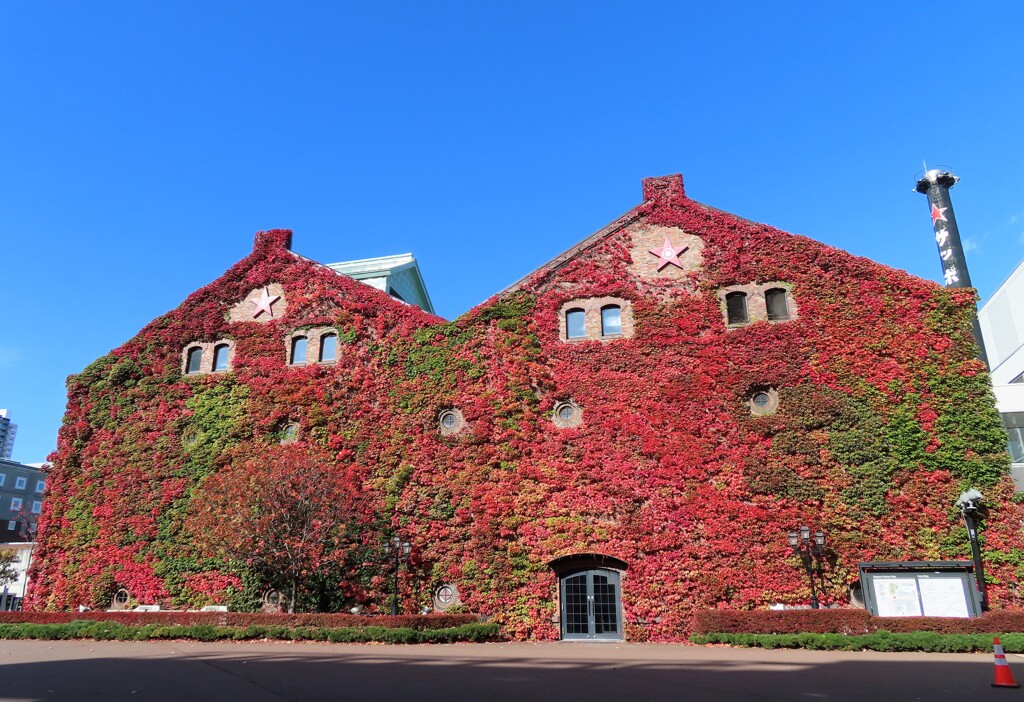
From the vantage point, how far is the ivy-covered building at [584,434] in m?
20.2

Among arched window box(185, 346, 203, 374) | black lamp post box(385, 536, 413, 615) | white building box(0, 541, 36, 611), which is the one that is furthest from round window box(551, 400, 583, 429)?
white building box(0, 541, 36, 611)

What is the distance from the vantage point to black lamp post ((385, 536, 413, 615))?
20.5m

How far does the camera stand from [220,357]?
27734 millimetres

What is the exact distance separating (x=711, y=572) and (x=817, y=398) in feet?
21.2

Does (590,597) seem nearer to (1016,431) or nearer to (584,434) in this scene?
(584,434)

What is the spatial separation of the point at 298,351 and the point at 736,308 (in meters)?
16.8

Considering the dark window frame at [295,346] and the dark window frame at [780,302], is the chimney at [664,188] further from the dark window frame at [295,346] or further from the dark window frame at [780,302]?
the dark window frame at [295,346]

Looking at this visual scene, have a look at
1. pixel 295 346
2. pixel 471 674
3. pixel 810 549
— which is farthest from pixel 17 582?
pixel 810 549

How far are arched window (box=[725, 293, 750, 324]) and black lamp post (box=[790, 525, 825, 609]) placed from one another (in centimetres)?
729

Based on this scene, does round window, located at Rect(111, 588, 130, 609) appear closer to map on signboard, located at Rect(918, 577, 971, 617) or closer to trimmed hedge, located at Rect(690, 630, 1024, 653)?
trimmed hedge, located at Rect(690, 630, 1024, 653)

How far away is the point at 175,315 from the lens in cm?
2877

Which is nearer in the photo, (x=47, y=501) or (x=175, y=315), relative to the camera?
(x=47, y=501)

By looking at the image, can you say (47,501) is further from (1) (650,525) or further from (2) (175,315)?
(1) (650,525)

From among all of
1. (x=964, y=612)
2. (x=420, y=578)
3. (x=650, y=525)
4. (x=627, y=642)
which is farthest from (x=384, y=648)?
(x=964, y=612)
